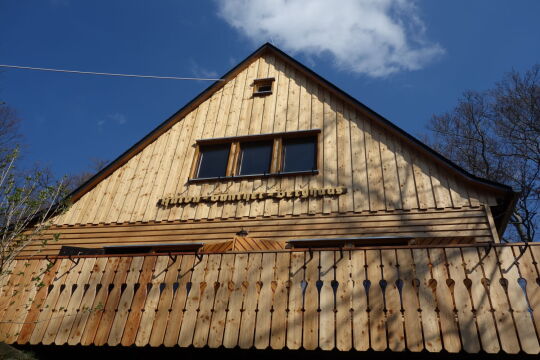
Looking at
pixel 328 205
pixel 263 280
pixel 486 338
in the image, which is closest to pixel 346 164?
pixel 328 205

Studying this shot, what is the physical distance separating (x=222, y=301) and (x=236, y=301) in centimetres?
21

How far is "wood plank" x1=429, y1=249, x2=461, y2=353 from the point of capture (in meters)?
4.43

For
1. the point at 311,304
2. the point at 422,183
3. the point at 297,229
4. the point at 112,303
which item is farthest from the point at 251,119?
the point at 311,304

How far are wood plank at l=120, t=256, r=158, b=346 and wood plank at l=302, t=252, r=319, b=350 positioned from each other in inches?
94.3

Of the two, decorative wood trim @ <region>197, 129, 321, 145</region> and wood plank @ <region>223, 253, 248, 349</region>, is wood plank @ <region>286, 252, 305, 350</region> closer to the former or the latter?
wood plank @ <region>223, 253, 248, 349</region>

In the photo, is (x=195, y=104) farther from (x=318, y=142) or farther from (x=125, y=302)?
(x=125, y=302)

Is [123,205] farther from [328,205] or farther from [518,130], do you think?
[518,130]

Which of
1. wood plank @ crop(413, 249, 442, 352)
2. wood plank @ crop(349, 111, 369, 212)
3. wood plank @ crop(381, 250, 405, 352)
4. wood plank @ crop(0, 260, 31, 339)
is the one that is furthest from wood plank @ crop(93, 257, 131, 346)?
wood plank @ crop(349, 111, 369, 212)

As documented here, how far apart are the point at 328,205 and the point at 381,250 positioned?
2596 millimetres

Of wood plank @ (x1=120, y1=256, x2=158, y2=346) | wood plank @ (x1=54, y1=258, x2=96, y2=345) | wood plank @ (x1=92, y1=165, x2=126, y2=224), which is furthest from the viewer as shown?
wood plank @ (x1=92, y1=165, x2=126, y2=224)

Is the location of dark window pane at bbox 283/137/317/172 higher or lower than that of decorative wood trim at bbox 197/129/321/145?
lower

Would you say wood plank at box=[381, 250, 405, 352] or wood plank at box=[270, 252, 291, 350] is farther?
wood plank at box=[270, 252, 291, 350]

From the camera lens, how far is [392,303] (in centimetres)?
483

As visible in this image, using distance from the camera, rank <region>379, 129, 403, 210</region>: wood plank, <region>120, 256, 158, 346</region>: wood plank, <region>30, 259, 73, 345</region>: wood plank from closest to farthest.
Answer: <region>120, 256, 158, 346</region>: wood plank < <region>30, 259, 73, 345</region>: wood plank < <region>379, 129, 403, 210</region>: wood plank
